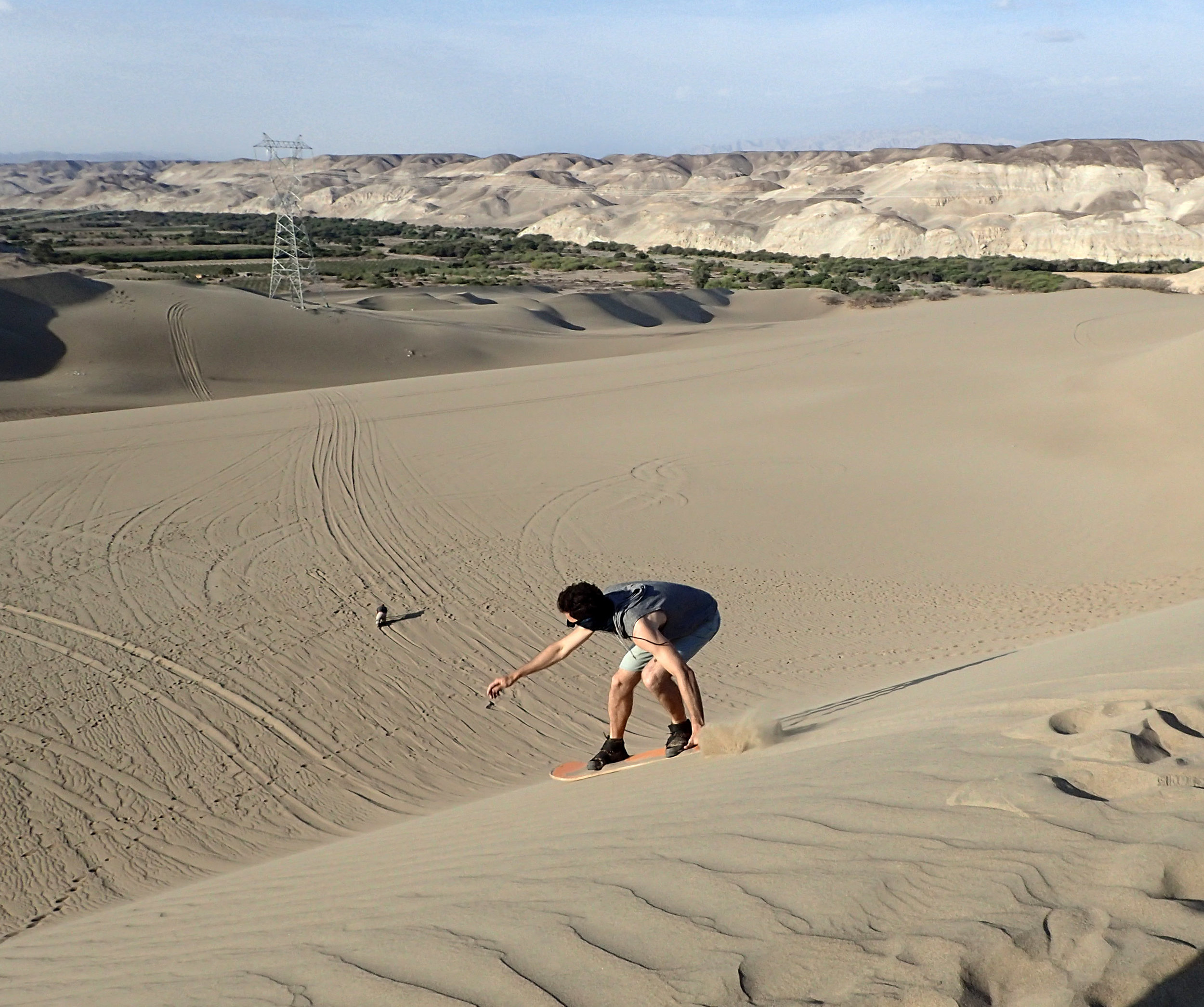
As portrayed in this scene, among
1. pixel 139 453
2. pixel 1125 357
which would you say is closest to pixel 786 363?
pixel 1125 357

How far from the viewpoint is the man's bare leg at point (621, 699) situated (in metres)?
6.12

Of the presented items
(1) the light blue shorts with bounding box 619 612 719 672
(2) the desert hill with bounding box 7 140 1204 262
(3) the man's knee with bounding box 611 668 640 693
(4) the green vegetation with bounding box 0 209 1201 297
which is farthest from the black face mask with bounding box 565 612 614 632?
(2) the desert hill with bounding box 7 140 1204 262

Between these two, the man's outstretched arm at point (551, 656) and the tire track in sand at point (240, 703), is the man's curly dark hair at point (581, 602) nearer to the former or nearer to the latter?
the man's outstretched arm at point (551, 656)

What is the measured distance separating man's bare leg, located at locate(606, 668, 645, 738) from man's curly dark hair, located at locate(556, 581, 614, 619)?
0.64 m

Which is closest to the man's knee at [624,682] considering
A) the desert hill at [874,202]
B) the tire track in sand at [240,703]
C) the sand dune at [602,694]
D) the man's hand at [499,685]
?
the sand dune at [602,694]

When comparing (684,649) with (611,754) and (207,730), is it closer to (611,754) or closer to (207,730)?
(611,754)

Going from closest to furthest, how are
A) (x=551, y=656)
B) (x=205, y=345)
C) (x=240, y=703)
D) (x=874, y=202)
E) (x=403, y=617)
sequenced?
1. (x=551, y=656)
2. (x=240, y=703)
3. (x=403, y=617)
4. (x=205, y=345)
5. (x=874, y=202)

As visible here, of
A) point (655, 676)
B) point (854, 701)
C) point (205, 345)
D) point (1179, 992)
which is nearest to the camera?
point (1179, 992)

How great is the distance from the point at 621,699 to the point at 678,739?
43 cm

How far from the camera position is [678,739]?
5.98 meters

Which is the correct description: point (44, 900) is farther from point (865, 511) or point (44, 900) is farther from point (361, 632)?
point (865, 511)


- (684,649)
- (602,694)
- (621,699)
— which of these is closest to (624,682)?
(621,699)

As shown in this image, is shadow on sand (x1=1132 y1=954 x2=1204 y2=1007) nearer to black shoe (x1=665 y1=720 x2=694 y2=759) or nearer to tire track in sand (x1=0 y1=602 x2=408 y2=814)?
black shoe (x1=665 y1=720 x2=694 y2=759)

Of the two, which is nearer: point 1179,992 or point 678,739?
point 1179,992
